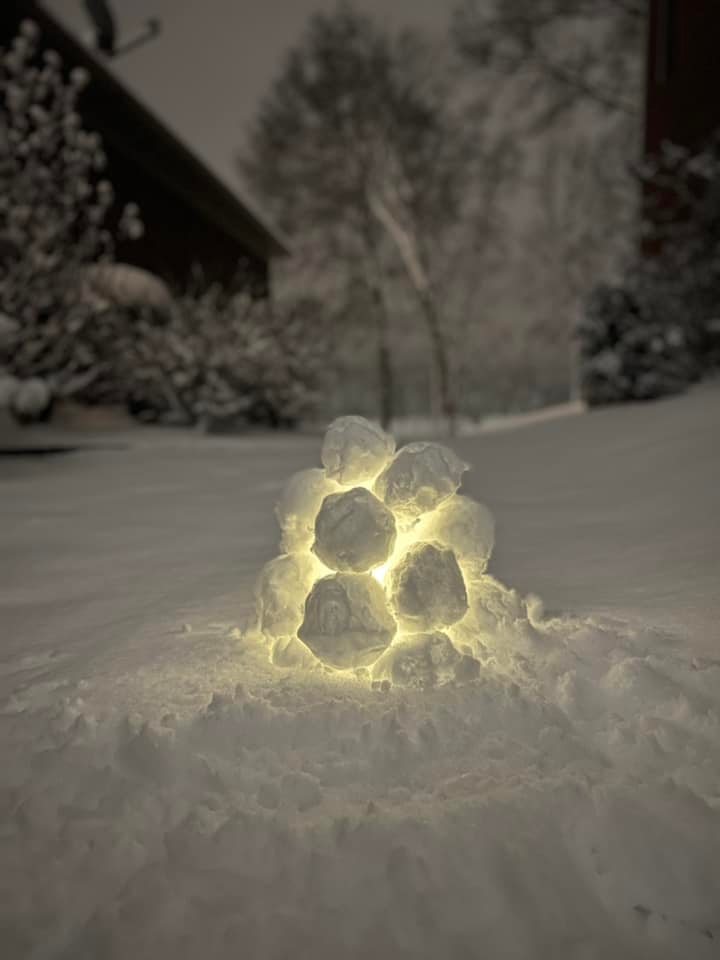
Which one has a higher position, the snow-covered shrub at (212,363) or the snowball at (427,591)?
the snow-covered shrub at (212,363)

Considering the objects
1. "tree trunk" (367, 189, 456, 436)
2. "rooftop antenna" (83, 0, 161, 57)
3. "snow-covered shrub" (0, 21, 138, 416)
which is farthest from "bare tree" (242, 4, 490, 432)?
"snow-covered shrub" (0, 21, 138, 416)

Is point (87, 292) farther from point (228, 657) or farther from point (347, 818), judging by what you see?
point (347, 818)

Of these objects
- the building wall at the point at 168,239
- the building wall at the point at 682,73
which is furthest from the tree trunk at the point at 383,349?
the building wall at the point at 682,73

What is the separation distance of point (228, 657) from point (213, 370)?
25.0ft

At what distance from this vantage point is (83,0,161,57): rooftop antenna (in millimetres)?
11250

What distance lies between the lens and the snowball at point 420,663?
5.97 ft

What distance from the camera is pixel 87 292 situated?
314 inches

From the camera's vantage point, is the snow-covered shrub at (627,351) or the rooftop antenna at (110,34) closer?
the snow-covered shrub at (627,351)

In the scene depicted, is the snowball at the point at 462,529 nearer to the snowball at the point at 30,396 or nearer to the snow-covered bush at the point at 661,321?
the snowball at the point at 30,396

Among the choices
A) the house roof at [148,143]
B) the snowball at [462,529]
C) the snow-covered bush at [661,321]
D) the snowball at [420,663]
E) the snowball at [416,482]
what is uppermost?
the house roof at [148,143]

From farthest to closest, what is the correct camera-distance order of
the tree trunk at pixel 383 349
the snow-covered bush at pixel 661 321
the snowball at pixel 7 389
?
the tree trunk at pixel 383 349
the snow-covered bush at pixel 661 321
the snowball at pixel 7 389

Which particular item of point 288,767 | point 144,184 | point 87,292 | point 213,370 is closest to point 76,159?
point 87,292

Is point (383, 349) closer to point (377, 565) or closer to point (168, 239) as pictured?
point (168, 239)

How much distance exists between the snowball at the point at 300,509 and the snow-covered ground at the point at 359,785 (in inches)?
15.2
